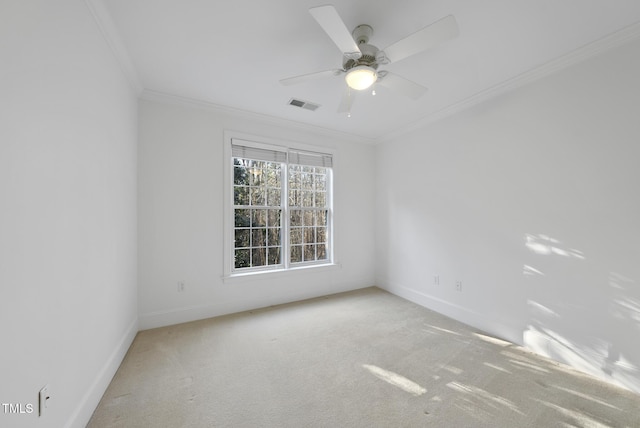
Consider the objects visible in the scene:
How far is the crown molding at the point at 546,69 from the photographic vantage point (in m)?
1.89

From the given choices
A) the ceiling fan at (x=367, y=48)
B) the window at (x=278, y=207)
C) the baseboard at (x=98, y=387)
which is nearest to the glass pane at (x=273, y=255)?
the window at (x=278, y=207)

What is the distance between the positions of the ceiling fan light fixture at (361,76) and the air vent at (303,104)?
123cm

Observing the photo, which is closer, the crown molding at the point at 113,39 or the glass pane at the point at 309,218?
the crown molding at the point at 113,39

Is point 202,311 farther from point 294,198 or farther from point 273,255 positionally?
point 294,198

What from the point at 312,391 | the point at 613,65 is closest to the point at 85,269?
the point at 312,391

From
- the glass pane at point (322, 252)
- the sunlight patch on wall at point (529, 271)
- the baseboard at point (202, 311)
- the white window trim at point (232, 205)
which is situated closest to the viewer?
the sunlight patch on wall at point (529, 271)

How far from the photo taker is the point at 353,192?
4.33m

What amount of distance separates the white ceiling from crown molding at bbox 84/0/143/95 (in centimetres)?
4

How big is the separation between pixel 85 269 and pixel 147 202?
1429 mm

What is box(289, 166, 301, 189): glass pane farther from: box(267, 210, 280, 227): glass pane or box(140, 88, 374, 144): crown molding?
box(140, 88, 374, 144): crown molding

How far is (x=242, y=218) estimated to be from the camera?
11.4ft

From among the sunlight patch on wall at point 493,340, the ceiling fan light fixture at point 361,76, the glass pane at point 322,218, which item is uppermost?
the ceiling fan light fixture at point 361,76

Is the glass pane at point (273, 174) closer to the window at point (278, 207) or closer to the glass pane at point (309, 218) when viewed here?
the window at point (278, 207)

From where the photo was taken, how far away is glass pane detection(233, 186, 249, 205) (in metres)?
3.44
